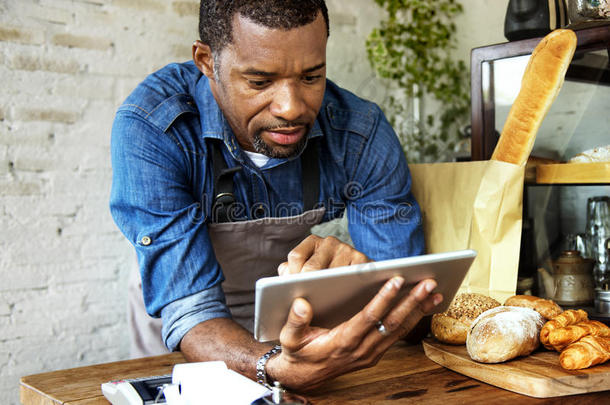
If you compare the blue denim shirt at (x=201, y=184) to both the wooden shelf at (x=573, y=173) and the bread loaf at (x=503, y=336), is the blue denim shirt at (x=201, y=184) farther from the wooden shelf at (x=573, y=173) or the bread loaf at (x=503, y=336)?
the bread loaf at (x=503, y=336)

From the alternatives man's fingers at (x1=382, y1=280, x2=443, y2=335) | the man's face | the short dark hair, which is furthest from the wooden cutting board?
the short dark hair

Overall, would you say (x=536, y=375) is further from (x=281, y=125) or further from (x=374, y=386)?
(x=281, y=125)

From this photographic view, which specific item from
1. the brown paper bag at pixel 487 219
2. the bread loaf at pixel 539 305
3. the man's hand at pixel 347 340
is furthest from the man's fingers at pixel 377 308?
the brown paper bag at pixel 487 219

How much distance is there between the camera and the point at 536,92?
131cm

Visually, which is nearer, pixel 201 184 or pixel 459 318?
pixel 459 318

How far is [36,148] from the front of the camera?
2.13 meters

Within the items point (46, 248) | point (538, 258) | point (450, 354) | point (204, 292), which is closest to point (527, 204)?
point (538, 258)

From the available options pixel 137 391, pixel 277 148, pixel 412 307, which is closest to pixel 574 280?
pixel 412 307

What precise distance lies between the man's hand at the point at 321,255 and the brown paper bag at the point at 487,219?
1.25ft

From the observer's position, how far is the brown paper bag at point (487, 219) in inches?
50.8

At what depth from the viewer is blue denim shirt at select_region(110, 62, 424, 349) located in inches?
48.0

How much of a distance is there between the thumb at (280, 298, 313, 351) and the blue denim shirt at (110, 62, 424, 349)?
12.3 inches

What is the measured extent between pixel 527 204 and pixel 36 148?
1.64 metres

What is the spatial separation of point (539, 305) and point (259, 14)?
0.78 metres
